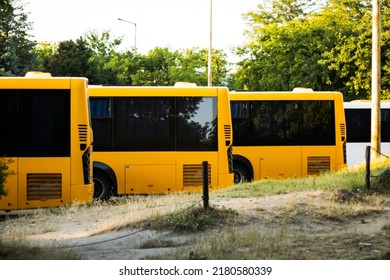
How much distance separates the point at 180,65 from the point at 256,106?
3516 centimetres

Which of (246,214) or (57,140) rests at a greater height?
(57,140)

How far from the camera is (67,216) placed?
48.9 feet

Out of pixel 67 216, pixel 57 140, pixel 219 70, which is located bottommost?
pixel 67 216

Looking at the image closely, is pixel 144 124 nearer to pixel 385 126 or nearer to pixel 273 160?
pixel 273 160

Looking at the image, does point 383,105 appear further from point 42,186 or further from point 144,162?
point 42,186

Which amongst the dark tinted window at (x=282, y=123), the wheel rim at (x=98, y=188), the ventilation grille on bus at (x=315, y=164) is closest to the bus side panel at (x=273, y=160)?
the dark tinted window at (x=282, y=123)

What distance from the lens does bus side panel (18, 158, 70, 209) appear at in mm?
15734

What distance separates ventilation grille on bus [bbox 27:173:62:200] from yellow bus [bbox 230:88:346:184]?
7.73m

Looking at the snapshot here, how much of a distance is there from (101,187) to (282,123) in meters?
6.49

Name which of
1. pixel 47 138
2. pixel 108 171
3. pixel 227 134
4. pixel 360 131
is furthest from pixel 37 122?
pixel 360 131

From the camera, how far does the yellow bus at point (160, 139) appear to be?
19266 millimetres

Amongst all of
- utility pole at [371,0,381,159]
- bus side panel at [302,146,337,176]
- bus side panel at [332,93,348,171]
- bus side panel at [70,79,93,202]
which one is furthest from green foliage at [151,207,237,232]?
utility pole at [371,0,381,159]

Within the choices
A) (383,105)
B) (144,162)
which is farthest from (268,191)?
(383,105)
